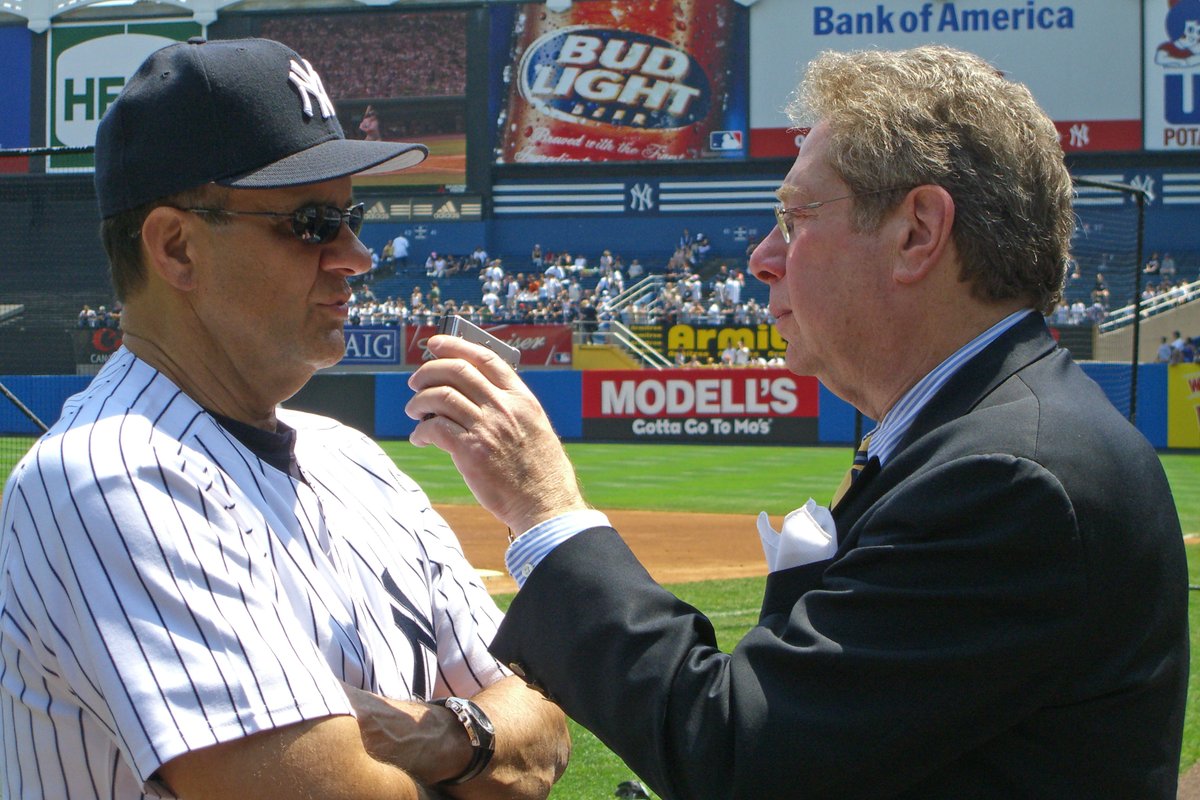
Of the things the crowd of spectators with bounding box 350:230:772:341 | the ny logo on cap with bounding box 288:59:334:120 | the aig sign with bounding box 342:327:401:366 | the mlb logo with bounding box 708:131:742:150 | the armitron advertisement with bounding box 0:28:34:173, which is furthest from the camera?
the armitron advertisement with bounding box 0:28:34:173

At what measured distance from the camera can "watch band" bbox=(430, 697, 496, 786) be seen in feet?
6.79

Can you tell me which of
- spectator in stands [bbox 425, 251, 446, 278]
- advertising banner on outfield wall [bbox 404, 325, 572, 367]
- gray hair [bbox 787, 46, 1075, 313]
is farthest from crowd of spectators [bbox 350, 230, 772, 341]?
gray hair [bbox 787, 46, 1075, 313]

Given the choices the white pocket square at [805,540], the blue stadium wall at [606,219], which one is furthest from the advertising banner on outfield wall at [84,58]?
the white pocket square at [805,540]

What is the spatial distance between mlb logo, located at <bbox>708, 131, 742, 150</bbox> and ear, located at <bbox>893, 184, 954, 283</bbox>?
39689 millimetres

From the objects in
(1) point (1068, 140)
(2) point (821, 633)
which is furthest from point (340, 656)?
(1) point (1068, 140)

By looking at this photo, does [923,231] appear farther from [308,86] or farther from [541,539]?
[308,86]

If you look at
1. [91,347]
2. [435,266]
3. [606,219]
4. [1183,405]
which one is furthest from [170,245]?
[606,219]

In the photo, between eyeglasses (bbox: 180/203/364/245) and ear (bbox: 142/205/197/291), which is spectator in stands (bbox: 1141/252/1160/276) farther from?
ear (bbox: 142/205/197/291)

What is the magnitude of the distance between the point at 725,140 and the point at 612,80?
461 centimetres

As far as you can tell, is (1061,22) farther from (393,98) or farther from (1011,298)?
(1011,298)

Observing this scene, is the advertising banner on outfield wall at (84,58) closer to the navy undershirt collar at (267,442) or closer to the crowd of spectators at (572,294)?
the crowd of spectators at (572,294)

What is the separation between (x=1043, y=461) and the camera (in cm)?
167

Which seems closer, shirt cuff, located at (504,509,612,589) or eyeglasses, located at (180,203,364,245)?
shirt cuff, located at (504,509,612,589)

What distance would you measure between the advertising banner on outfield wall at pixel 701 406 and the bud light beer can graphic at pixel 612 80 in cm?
1618
